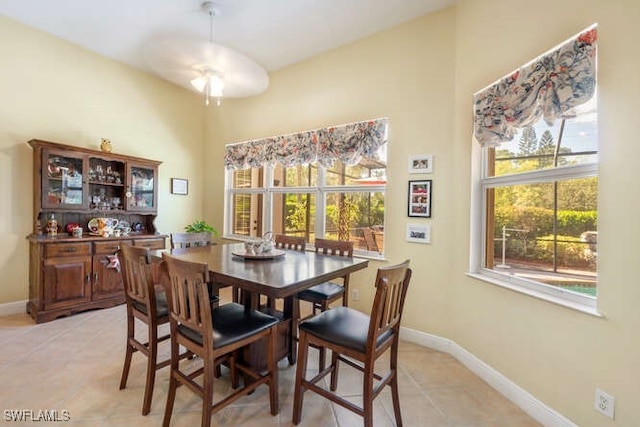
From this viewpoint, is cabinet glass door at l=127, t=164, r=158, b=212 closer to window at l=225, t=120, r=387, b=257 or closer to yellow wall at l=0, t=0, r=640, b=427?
yellow wall at l=0, t=0, r=640, b=427

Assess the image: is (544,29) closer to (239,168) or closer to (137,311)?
(137,311)

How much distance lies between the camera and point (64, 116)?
351 centimetres

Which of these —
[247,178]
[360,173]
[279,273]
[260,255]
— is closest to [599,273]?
[279,273]

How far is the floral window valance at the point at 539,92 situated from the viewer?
1.63 metres

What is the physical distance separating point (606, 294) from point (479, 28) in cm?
211

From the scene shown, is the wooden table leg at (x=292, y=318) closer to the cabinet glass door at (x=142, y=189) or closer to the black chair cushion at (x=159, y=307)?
the black chair cushion at (x=159, y=307)

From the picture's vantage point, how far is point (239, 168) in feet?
14.6

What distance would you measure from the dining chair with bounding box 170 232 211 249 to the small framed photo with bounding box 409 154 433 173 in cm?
229

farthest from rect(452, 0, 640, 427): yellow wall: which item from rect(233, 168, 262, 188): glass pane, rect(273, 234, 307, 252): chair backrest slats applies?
rect(233, 168, 262, 188): glass pane

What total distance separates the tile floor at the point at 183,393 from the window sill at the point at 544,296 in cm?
75

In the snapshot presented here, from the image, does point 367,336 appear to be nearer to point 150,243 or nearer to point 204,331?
point 204,331

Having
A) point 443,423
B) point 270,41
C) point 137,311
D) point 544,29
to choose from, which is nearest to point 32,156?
point 137,311

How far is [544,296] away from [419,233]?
1.14 meters

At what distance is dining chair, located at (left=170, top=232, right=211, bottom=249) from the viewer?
9.78 feet
